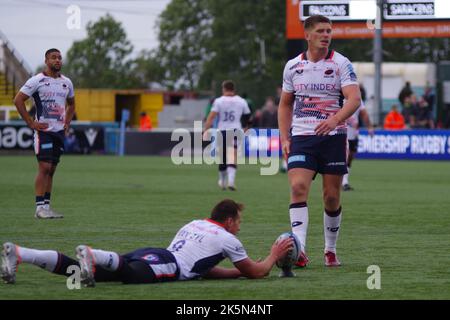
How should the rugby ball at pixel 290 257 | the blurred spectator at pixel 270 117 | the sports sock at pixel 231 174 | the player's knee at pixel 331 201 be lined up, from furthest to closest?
the blurred spectator at pixel 270 117
the sports sock at pixel 231 174
the player's knee at pixel 331 201
the rugby ball at pixel 290 257

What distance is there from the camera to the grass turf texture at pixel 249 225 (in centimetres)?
900

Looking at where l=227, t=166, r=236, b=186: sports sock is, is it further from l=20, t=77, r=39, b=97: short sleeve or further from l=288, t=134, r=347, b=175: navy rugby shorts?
l=288, t=134, r=347, b=175: navy rugby shorts

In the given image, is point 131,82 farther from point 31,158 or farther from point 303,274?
point 303,274

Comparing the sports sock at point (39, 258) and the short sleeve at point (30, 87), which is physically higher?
the short sleeve at point (30, 87)

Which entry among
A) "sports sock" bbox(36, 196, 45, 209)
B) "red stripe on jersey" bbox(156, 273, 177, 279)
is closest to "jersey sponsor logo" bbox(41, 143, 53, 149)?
"sports sock" bbox(36, 196, 45, 209)

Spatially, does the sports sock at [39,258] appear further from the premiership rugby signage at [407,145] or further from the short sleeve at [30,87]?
the premiership rugby signage at [407,145]

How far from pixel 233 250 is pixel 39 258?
153cm

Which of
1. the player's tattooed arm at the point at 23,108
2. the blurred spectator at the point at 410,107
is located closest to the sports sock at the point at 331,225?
the player's tattooed arm at the point at 23,108

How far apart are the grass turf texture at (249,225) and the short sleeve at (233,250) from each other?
0.70ft

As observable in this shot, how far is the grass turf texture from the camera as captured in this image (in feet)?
29.5

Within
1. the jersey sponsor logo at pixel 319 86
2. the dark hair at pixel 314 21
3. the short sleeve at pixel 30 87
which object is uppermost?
the dark hair at pixel 314 21

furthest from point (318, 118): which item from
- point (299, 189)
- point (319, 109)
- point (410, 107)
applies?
point (410, 107)

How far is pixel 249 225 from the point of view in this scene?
601 inches
